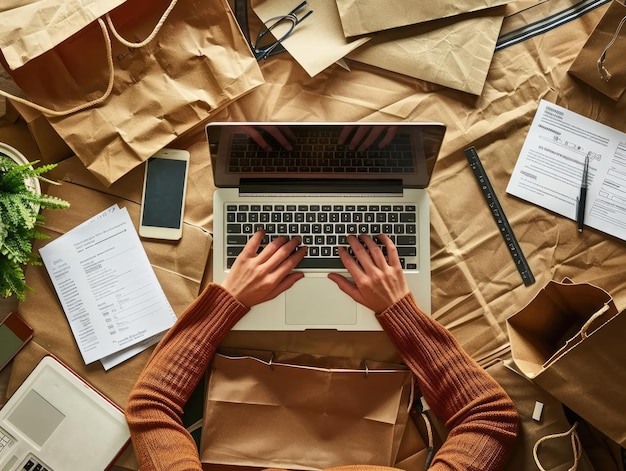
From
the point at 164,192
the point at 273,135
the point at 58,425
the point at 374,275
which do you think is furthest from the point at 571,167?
the point at 58,425

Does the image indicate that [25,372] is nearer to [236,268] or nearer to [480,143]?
[236,268]

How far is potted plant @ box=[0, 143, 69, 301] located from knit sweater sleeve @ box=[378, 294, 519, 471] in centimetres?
53

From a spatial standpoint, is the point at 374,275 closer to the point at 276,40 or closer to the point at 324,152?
the point at 324,152

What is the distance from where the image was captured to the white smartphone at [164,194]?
99 centimetres

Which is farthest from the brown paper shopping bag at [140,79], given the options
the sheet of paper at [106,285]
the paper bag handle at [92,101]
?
the sheet of paper at [106,285]

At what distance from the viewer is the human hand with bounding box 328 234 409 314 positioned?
0.93 meters

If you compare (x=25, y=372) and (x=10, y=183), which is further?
(x=25, y=372)

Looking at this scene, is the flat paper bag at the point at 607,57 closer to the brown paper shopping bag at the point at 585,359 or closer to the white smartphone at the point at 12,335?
the brown paper shopping bag at the point at 585,359

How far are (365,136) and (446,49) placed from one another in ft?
0.94

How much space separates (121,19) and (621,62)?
80 centimetres

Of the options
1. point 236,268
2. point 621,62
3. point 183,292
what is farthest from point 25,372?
point 621,62

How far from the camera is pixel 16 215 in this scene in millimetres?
831

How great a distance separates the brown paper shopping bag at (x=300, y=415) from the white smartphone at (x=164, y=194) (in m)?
0.24

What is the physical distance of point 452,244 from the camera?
3.31 ft
